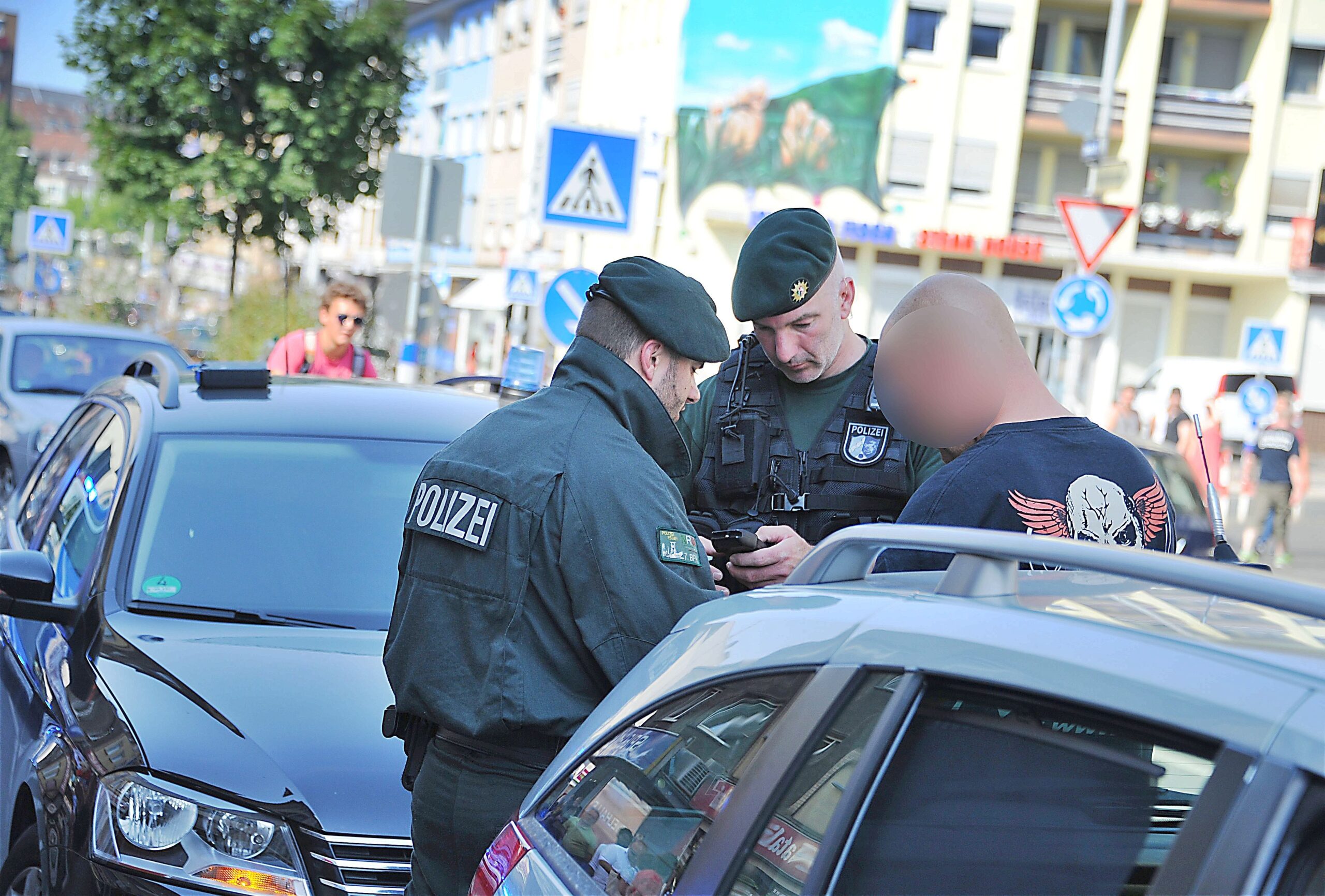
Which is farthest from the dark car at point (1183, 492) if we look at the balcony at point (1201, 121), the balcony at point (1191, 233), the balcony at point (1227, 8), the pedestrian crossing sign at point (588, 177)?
the balcony at point (1227, 8)

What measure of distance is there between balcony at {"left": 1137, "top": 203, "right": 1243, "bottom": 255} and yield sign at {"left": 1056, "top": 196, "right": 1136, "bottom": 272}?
2546cm

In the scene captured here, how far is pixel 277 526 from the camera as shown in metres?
4.05

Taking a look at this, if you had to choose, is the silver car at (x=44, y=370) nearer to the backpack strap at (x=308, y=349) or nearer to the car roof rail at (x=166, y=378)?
the backpack strap at (x=308, y=349)

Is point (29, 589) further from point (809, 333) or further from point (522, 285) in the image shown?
point (522, 285)

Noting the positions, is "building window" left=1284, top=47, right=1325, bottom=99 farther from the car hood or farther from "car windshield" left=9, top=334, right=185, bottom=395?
the car hood

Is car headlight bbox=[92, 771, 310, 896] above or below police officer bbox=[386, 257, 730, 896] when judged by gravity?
below

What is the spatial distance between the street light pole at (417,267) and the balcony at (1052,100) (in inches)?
1034

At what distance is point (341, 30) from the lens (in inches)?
881

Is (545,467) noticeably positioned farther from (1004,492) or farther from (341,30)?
(341,30)

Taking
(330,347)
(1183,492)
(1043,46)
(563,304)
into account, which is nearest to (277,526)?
(330,347)

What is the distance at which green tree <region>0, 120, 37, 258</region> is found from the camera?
80625 millimetres

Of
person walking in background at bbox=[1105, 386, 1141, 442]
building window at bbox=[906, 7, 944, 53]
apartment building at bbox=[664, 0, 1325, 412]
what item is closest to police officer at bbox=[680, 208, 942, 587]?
person walking in background at bbox=[1105, 386, 1141, 442]

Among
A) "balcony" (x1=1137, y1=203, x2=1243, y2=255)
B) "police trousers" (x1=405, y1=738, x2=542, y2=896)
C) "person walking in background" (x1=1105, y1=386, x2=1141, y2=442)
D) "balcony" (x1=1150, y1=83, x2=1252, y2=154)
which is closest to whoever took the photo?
"police trousers" (x1=405, y1=738, x2=542, y2=896)

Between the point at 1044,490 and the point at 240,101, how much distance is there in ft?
72.2
